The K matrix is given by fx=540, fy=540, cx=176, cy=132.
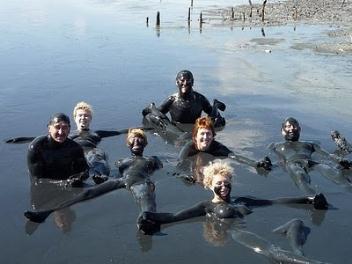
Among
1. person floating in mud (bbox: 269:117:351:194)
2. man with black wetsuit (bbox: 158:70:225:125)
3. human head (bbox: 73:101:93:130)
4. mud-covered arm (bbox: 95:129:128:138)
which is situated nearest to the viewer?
person floating in mud (bbox: 269:117:351:194)

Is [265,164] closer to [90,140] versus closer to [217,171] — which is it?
[217,171]

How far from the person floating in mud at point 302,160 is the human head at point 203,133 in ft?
4.88

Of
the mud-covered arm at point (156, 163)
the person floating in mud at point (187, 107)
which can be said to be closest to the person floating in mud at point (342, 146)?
the person floating in mud at point (187, 107)

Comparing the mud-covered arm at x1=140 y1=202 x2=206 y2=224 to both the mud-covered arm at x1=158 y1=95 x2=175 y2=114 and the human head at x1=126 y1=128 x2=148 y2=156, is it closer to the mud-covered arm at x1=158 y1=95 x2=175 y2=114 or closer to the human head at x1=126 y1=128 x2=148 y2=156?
the human head at x1=126 y1=128 x2=148 y2=156

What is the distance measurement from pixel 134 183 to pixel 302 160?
317 cm

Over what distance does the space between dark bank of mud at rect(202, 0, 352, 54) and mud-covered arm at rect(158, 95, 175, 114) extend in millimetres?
12410

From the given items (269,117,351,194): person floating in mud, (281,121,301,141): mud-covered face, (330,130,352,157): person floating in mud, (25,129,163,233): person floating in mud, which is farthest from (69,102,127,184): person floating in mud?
(330,130,352,157): person floating in mud

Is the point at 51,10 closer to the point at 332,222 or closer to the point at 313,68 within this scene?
the point at 313,68

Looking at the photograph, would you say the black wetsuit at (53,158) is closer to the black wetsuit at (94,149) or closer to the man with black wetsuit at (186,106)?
the black wetsuit at (94,149)

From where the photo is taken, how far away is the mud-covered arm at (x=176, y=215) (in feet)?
23.7

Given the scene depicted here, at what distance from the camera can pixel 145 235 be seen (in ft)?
23.4

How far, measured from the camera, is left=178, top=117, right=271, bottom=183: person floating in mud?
30.9 feet

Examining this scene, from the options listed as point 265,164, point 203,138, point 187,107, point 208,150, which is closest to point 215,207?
point 203,138

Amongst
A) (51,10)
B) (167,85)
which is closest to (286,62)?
(167,85)
